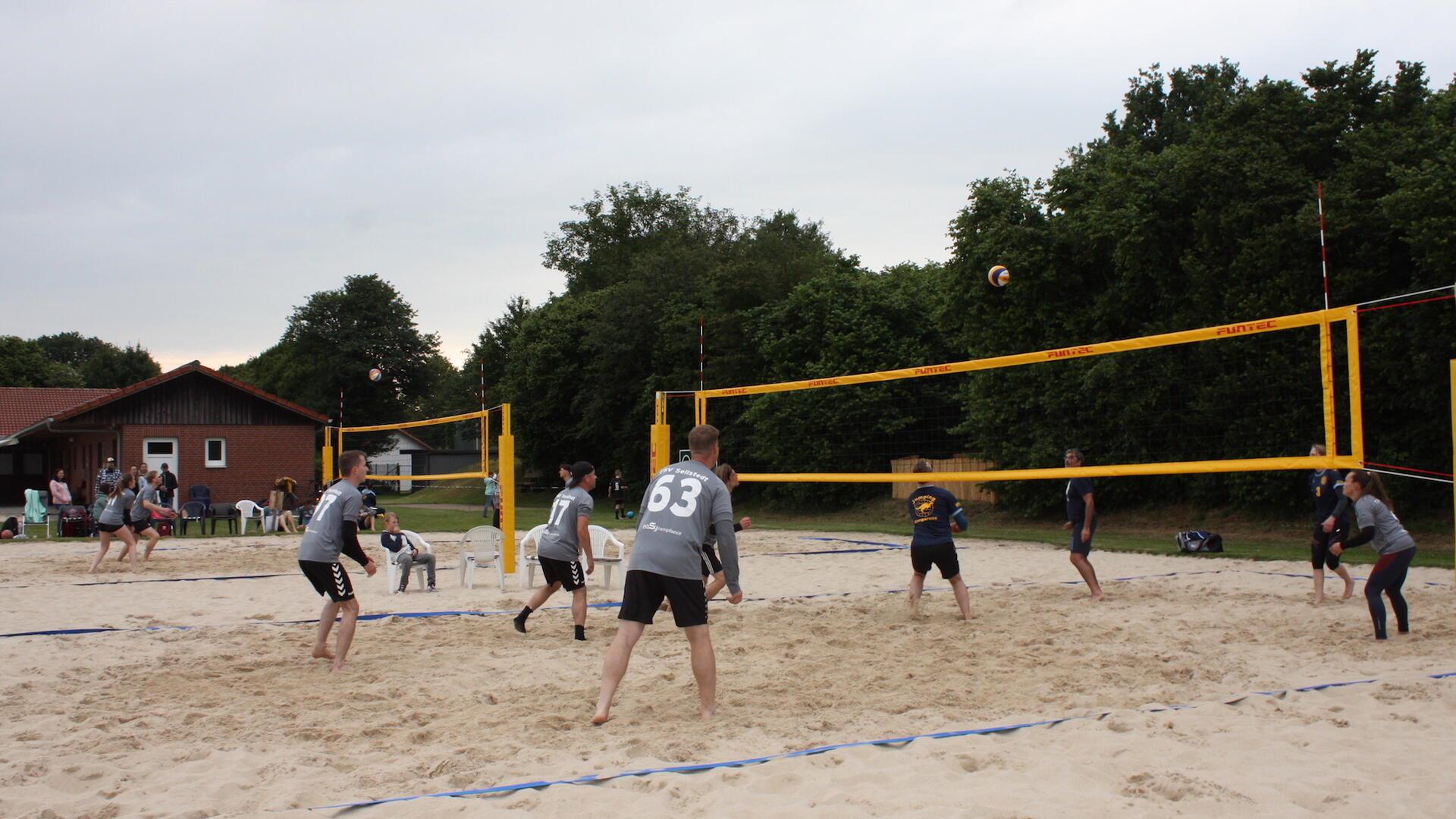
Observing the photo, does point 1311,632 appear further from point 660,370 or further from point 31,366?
point 31,366

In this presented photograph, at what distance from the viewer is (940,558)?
7.70 meters

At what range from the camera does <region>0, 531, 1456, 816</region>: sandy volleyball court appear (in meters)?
3.85

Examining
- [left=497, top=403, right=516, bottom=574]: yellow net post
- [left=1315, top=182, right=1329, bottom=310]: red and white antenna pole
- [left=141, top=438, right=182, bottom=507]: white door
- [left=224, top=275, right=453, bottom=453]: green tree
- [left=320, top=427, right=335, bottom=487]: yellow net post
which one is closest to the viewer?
[left=1315, top=182, right=1329, bottom=310]: red and white antenna pole

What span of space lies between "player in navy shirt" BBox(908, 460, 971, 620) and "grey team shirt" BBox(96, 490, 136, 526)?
365 inches

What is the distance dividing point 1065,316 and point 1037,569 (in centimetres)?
832

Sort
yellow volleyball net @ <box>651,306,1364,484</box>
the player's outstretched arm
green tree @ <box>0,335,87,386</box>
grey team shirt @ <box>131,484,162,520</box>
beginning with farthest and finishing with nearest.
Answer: green tree @ <box>0,335,87,386</box>
grey team shirt @ <box>131,484,162,520</box>
yellow volleyball net @ <box>651,306,1364,484</box>
the player's outstretched arm

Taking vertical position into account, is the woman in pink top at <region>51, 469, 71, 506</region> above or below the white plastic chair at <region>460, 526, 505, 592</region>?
above

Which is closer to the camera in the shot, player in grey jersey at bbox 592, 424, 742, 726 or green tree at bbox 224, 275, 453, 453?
player in grey jersey at bbox 592, 424, 742, 726

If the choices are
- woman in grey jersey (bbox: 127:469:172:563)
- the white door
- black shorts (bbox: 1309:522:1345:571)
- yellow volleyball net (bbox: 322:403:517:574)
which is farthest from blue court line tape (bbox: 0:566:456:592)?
the white door

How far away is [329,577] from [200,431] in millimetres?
23592

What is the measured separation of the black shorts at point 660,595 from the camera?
4.89 metres

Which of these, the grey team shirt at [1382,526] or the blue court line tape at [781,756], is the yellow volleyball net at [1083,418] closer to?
the grey team shirt at [1382,526]

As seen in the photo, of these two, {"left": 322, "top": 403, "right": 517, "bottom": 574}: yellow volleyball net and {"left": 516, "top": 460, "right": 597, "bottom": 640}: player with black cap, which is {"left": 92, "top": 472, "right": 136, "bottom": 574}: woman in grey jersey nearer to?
{"left": 322, "top": 403, "right": 517, "bottom": 574}: yellow volleyball net

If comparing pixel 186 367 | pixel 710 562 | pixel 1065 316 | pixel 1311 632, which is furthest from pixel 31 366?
pixel 1311 632
